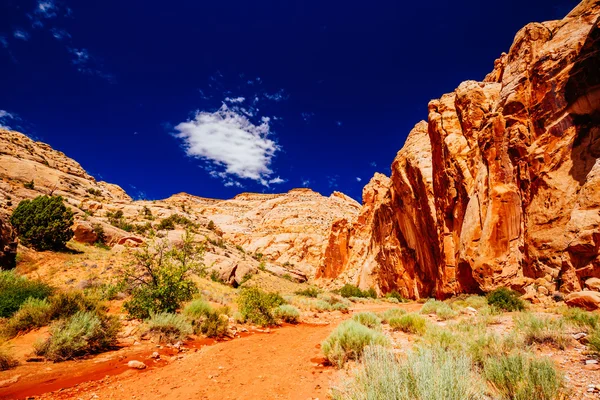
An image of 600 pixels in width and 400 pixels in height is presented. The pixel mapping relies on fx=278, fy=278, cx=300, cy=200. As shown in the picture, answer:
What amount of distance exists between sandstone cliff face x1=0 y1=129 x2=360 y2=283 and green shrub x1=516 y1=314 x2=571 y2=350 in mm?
9110

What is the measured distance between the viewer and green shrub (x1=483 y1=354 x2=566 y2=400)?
2.90m

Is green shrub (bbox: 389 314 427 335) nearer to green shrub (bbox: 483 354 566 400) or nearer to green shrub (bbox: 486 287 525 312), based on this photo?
green shrub (bbox: 483 354 566 400)

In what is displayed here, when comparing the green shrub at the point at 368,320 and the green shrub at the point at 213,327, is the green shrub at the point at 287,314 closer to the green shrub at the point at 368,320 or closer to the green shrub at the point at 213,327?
the green shrub at the point at 213,327

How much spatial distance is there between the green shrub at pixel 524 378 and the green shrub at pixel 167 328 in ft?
24.8

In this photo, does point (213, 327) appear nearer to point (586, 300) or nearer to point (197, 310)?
point (197, 310)

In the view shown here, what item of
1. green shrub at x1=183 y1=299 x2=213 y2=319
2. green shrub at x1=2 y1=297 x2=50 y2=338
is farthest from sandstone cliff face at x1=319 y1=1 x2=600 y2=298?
green shrub at x1=2 y1=297 x2=50 y2=338

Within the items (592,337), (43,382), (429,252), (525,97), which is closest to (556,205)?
(525,97)

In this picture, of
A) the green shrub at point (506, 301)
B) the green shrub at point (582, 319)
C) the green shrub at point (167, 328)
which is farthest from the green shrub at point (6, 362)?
the green shrub at point (506, 301)

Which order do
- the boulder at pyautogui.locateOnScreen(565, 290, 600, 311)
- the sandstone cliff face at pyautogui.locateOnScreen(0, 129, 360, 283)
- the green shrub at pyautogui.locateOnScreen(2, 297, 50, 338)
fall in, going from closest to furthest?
1. the green shrub at pyautogui.locateOnScreen(2, 297, 50, 338)
2. the boulder at pyautogui.locateOnScreen(565, 290, 600, 311)
3. the sandstone cliff face at pyautogui.locateOnScreen(0, 129, 360, 283)

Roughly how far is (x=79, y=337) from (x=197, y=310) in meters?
3.83

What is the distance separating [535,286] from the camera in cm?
1163

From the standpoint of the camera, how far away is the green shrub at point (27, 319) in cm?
679

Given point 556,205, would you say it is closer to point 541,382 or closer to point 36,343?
point 541,382

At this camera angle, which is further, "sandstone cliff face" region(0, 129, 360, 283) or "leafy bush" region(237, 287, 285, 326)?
"sandstone cliff face" region(0, 129, 360, 283)
